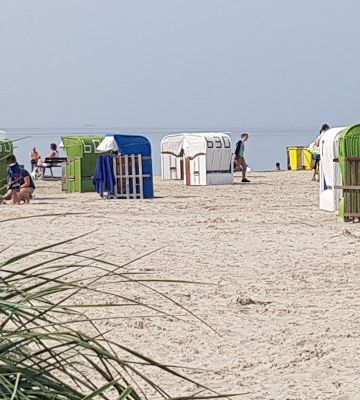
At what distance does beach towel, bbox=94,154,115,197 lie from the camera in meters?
23.3

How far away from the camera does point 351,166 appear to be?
615 inches

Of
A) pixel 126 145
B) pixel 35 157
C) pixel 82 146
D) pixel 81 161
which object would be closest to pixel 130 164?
pixel 126 145

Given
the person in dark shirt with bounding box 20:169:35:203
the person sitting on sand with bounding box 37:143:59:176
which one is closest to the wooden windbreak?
the person in dark shirt with bounding box 20:169:35:203

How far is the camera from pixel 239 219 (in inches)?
685

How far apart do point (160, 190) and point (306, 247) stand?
14.0 meters

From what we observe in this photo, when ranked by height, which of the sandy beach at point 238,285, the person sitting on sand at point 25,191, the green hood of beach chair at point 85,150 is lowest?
the sandy beach at point 238,285

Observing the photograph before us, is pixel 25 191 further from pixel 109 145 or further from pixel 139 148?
pixel 139 148

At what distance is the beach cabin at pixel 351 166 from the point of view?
1562cm

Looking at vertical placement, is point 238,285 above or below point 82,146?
below

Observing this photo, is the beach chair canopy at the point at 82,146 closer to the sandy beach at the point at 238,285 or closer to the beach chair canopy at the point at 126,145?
the beach chair canopy at the point at 126,145

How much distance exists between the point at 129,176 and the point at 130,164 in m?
0.24

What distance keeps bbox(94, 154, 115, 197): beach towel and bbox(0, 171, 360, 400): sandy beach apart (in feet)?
6.25

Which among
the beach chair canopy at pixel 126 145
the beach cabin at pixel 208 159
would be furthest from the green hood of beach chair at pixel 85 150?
the beach cabin at pixel 208 159

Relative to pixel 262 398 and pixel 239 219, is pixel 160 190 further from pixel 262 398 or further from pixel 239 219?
pixel 262 398
